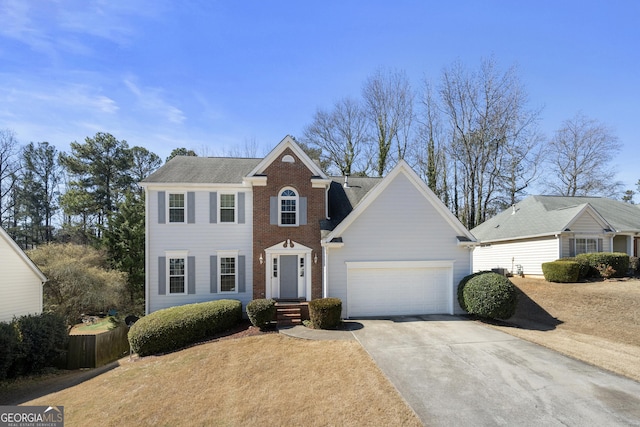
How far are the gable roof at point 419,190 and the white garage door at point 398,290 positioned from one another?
5.70 ft

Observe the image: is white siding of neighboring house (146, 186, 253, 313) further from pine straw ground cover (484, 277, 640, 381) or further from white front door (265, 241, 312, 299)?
pine straw ground cover (484, 277, 640, 381)

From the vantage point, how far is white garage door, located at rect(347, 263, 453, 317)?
46.9 ft

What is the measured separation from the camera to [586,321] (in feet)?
44.6

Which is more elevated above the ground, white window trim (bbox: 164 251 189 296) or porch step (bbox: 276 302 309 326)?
white window trim (bbox: 164 251 189 296)

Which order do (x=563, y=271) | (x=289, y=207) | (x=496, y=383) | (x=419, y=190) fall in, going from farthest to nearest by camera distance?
(x=563, y=271)
(x=289, y=207)
(x=419, y=190)
(x=496, y=383)

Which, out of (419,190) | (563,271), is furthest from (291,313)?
(563,271)

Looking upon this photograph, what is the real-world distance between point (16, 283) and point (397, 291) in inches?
676

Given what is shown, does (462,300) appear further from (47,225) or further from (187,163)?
(47,225)

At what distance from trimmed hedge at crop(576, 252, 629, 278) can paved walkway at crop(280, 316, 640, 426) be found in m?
11.9

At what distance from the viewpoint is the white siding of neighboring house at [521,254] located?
20.5 meters

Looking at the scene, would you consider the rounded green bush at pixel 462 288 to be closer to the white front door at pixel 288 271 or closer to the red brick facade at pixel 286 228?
the red brick facade at pixel 286 228

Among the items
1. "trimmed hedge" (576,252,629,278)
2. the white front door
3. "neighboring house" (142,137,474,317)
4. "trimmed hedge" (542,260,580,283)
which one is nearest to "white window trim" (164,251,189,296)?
"neighboring house" (142,137,474,317)

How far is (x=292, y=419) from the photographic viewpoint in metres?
6.46

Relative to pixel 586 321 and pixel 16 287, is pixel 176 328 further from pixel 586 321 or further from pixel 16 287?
pixel 586 321
